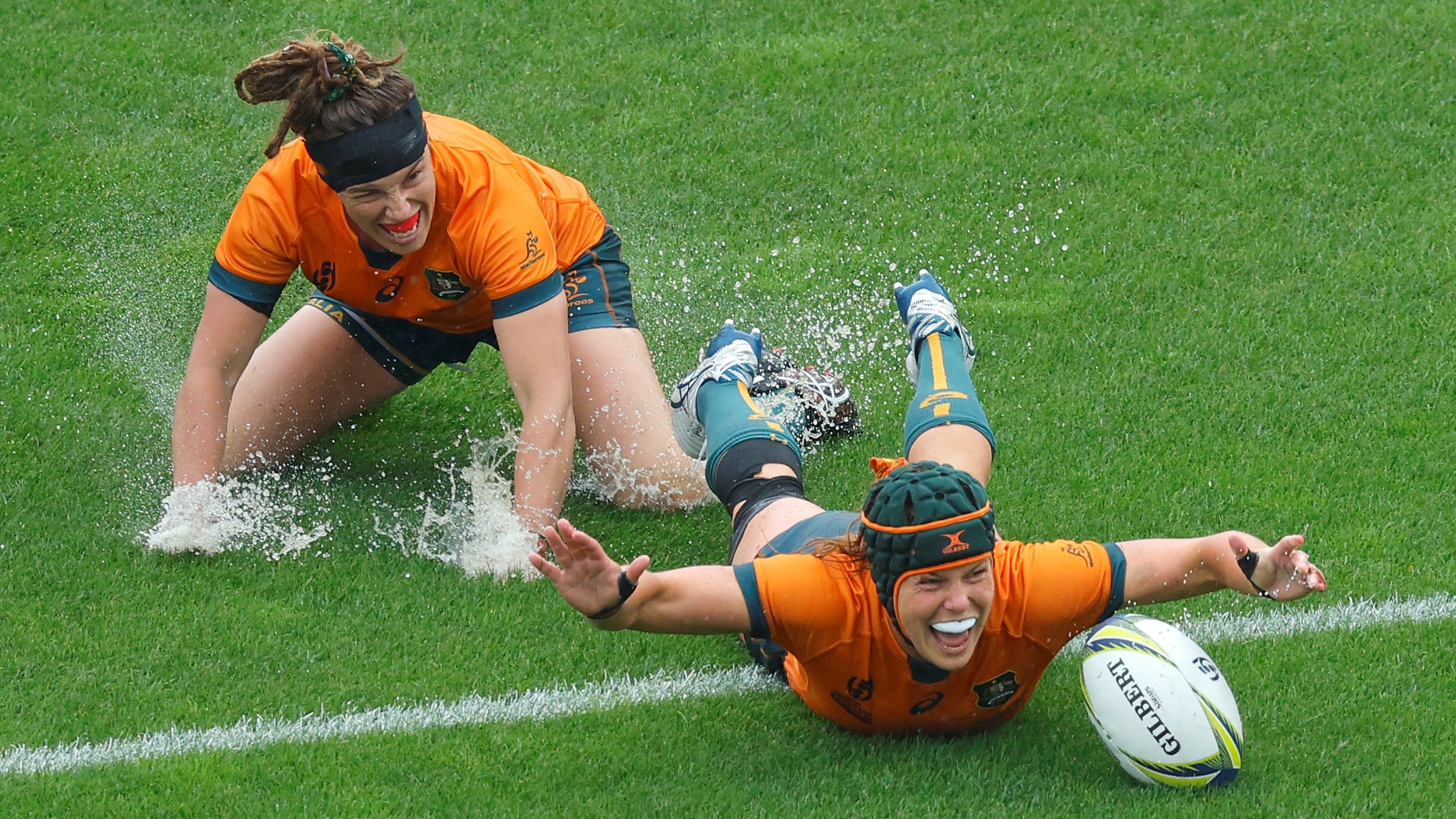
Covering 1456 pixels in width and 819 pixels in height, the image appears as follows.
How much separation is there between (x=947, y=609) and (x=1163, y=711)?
72 centimetres

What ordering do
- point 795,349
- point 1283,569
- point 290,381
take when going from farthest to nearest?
point 795,349, point 290,381, point 1283,569

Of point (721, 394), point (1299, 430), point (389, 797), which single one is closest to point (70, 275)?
point (721, 394)

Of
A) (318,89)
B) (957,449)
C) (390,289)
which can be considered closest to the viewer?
(318,89)

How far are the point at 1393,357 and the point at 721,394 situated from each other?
3376 mm

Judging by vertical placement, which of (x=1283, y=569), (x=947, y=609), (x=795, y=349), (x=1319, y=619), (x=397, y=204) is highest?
(x=1283, y=569)

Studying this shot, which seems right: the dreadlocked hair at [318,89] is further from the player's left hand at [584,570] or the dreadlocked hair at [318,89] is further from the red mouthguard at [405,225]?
the player's left hand at [584,570]

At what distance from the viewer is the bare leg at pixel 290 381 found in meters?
6.37

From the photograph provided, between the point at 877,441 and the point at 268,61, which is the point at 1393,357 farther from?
the point at 268,61

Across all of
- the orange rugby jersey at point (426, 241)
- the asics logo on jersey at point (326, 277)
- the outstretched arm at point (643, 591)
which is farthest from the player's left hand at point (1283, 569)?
the asics logo on jersey at point (326, 277)

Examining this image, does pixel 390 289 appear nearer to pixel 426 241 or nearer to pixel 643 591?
pixel 426 241

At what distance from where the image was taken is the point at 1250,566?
4074 mm

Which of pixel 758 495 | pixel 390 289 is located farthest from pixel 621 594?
pixel 390 289

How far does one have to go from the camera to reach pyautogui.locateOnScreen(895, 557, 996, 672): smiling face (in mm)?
4047

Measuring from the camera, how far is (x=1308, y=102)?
937cm
